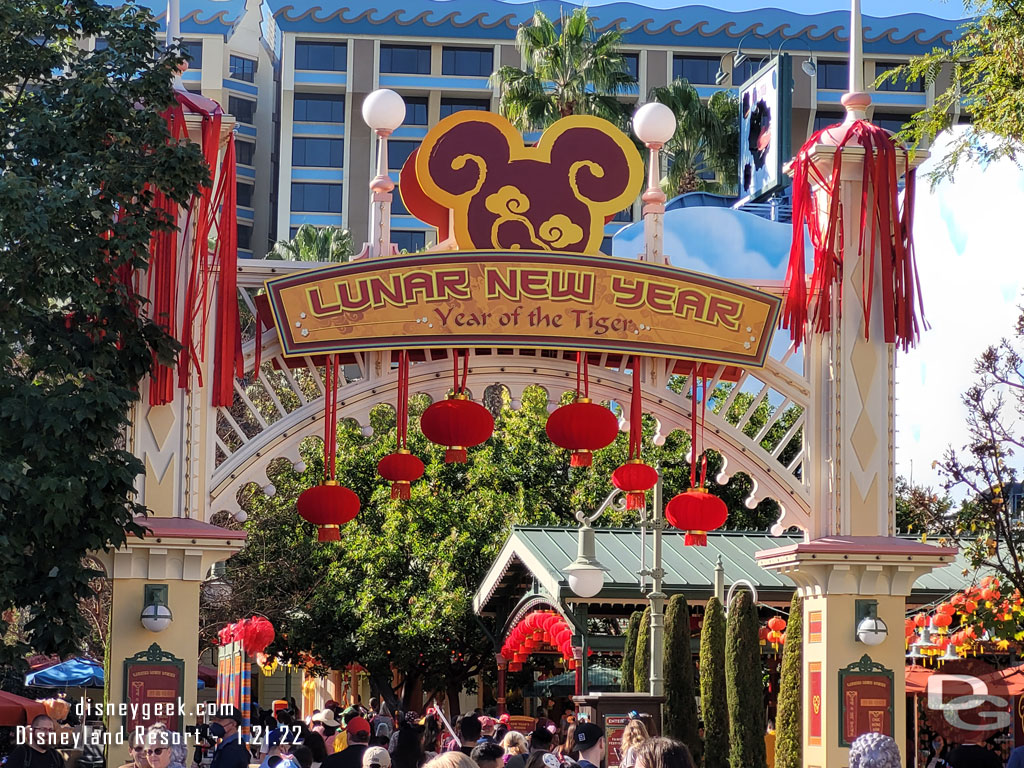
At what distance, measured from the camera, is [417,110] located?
67.6 metres

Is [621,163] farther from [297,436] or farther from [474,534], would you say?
[474,534]

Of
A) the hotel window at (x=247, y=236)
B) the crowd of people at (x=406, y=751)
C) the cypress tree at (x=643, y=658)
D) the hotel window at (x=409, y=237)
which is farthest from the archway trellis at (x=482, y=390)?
the hotel window at (x=247, y=236)

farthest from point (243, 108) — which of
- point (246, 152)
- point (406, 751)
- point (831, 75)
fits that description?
point (406, 751)

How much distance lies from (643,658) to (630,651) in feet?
5.37

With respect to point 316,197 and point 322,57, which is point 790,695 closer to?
point 316,197

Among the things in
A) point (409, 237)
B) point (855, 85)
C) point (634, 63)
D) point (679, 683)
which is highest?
point (634, 63)

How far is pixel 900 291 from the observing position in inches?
546

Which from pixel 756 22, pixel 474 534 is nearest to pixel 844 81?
pixel 756 22

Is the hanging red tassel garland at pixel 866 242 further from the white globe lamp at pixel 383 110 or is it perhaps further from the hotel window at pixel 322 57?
the hotel window at pixel 322 57

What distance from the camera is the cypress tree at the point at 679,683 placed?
2014 cm

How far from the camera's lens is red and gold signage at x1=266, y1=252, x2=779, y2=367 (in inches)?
508

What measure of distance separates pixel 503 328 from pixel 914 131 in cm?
555

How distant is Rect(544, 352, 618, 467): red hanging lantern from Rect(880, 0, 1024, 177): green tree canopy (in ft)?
14.8

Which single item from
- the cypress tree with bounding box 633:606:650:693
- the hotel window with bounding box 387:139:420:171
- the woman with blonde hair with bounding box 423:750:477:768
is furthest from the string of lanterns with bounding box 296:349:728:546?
the hotel window with bounding box 387:139:420:171
